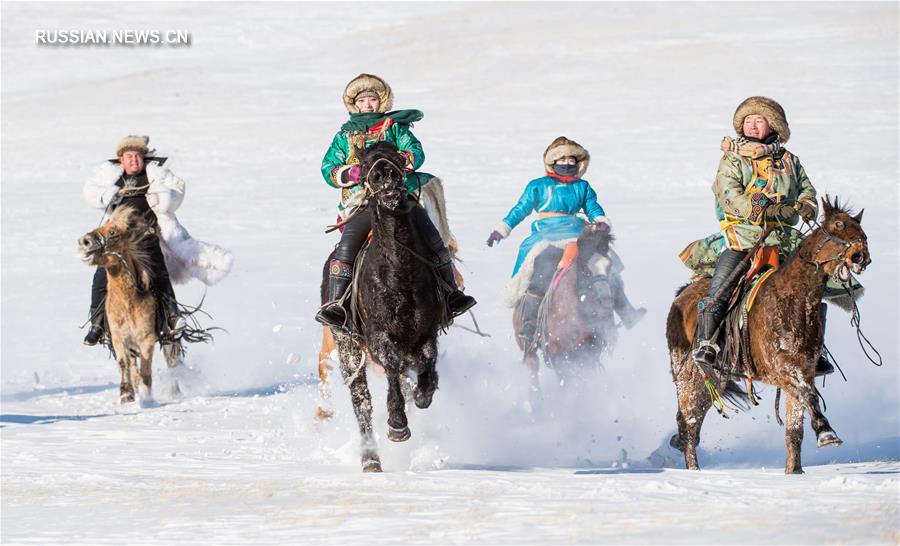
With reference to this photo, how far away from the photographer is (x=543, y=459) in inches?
426

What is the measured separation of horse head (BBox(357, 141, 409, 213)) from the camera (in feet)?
28.4

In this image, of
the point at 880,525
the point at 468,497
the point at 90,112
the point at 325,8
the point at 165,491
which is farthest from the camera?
the point at 325,8

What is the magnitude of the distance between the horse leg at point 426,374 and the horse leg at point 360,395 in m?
0.41

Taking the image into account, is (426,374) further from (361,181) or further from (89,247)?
(89,247)

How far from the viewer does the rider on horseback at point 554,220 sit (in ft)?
43.5

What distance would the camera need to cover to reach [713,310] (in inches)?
375

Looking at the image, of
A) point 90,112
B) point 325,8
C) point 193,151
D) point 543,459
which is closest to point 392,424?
point 543,459

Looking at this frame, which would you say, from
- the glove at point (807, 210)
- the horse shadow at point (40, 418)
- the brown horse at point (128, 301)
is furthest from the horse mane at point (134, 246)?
the glove at point (807, 210)

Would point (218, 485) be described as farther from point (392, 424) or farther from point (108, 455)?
point (108, 455)

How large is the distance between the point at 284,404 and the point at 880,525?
25.2ft

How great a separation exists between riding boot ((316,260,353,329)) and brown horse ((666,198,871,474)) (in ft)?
8.01

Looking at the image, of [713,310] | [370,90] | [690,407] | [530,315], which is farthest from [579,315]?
[713,310]

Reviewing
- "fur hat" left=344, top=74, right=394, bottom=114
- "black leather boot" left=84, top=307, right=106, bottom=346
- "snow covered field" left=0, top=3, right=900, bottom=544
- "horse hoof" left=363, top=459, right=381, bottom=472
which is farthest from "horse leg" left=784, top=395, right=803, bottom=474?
"black leather boot" left=84, top=307, right=106, bottom=346

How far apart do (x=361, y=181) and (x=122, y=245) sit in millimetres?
5726
